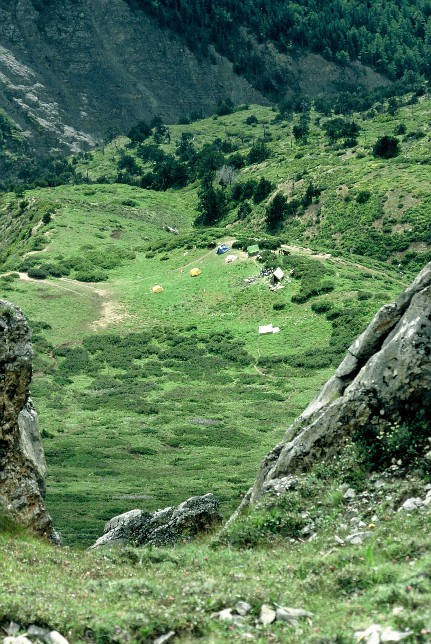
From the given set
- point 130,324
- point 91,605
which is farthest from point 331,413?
point 130,324

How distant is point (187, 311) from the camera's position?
116 metres

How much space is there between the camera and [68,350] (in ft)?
348

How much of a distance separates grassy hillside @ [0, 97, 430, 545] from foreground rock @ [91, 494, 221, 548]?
10493 mm

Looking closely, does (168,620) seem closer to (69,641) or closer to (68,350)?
(69,641)

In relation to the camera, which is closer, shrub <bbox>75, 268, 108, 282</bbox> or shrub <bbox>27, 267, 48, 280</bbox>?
shrub <bbox>27, 267, 48, 280</bbox>

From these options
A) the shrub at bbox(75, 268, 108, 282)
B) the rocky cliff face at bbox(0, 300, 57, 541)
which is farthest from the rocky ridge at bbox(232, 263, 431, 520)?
the shrub at bbox(75, 268, 108, 282)

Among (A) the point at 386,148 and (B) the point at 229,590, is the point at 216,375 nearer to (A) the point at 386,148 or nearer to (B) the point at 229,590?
(B) the point at 229,590

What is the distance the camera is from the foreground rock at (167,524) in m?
31.9

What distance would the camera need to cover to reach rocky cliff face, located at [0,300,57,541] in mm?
30513

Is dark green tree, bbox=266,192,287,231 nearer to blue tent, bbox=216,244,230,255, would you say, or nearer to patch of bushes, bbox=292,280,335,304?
blue tent, bbox=216,244,230,255

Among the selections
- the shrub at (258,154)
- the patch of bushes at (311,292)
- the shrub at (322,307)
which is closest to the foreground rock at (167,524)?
the shrub at (322,307)

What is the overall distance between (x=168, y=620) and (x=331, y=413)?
461 inches

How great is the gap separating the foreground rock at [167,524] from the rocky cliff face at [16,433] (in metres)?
2.01

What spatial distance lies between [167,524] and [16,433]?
479 centimetres
